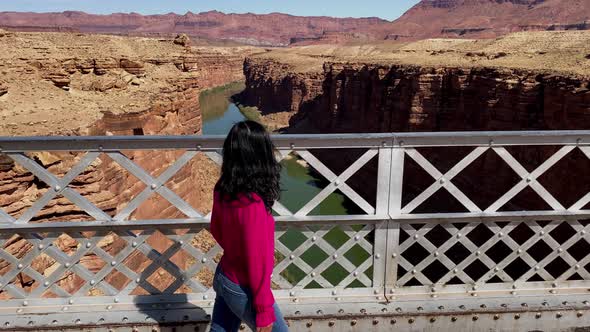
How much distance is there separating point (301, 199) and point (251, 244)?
28.4 m

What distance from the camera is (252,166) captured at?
6.74 ft

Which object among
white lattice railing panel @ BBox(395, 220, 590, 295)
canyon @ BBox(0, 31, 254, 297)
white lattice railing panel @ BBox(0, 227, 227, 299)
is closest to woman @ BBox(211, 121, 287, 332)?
white lattice railing panel @ BBox(0, 227, 227, 299)

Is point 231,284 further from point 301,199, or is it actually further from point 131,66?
point 301,199

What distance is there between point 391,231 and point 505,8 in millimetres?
173826

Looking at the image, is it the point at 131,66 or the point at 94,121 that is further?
the point at 131,66

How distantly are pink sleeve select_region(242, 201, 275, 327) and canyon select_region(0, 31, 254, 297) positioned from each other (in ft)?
8.70

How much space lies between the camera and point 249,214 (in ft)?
6.57

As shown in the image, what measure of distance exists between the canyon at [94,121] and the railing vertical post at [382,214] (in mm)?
2955

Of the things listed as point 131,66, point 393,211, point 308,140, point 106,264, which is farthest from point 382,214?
point 131,66

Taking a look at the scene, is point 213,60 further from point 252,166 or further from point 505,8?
point 505,8

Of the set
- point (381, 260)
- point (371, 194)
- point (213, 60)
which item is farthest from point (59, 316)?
point (213, 60)

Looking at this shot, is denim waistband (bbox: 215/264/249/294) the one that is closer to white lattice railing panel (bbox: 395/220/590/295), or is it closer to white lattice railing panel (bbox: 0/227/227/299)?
white lattice railing panel (bbox: 0/227/227/299)

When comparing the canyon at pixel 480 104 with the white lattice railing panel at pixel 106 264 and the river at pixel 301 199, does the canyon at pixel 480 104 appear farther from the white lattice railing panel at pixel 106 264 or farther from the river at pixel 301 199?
the white lattice railing panel at pixel 106 264

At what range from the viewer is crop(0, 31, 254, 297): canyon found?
667 centimetres
